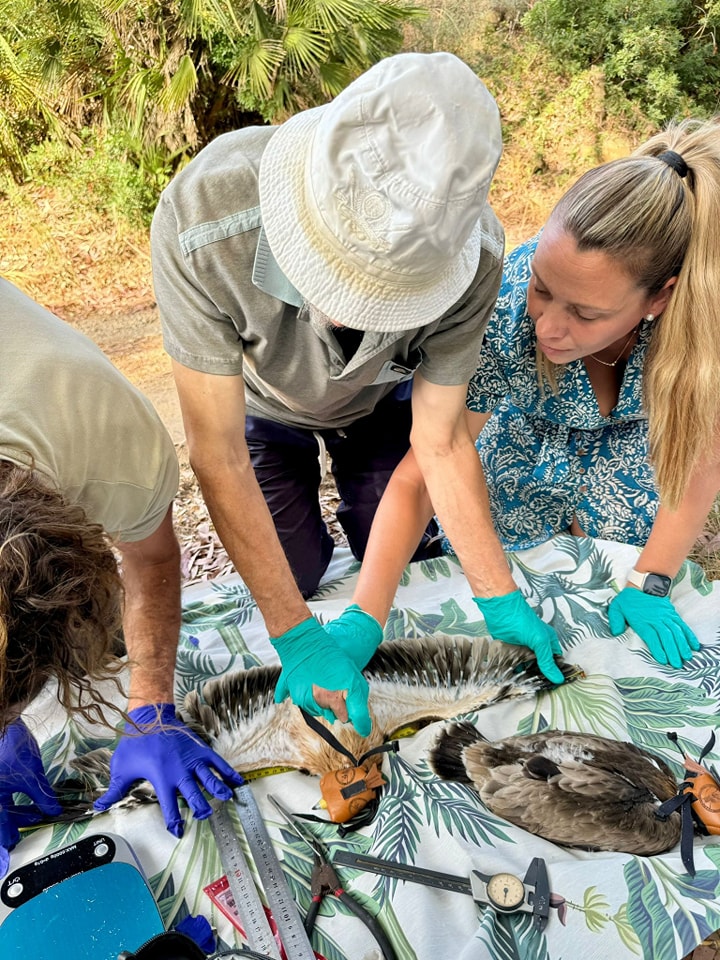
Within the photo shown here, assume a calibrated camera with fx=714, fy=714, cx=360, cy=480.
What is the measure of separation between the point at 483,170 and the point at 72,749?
1818mm

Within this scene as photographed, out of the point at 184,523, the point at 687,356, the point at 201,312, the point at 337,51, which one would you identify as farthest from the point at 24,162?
the point at 687,356

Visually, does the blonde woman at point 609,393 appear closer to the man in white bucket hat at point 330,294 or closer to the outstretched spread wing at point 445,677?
the outstretched spread wing at point 445,677

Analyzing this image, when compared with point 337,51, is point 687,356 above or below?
below

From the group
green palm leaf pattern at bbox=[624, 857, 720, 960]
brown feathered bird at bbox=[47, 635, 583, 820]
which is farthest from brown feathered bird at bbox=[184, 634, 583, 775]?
green palm leaf pattern at bbox=[624, 857, 720, 960]

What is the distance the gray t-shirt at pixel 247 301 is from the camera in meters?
1.59

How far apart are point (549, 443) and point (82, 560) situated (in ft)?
5.99

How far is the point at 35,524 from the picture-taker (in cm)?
123

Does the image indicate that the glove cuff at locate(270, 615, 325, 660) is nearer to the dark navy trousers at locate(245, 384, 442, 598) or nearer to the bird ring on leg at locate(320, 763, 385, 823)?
the bird ring on leg at locate(320, 763, 385, 823)

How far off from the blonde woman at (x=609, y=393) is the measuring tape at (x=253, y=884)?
0.69 m

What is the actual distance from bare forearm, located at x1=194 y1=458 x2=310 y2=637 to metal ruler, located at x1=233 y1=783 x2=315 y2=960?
0.44 meters

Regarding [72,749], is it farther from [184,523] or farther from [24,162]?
[24,162]

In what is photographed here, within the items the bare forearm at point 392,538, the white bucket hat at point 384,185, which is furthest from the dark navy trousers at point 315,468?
the white bucket hat at point 384,185

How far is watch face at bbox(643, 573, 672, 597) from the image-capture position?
2355mm

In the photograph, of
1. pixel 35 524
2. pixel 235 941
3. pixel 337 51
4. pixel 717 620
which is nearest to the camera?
pixel 35 524
